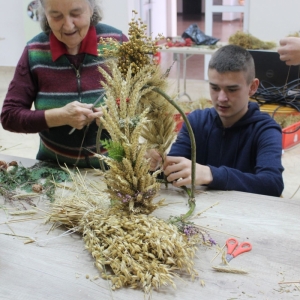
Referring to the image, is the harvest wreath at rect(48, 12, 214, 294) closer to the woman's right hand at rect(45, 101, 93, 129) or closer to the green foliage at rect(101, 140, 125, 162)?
the green foliage at rect(101, 140, 125, 162)

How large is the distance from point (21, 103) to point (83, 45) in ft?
1.10

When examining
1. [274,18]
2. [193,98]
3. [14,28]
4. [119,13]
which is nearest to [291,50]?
[193,98]

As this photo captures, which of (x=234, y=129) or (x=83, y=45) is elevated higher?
(x=83, y=45)

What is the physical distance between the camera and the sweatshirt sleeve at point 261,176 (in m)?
1.44

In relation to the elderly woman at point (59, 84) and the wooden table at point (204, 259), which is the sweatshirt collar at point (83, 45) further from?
the wooden table at point (204, 259)

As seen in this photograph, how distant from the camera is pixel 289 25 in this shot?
5.44 metres

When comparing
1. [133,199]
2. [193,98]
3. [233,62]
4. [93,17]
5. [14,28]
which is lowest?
[193,98]

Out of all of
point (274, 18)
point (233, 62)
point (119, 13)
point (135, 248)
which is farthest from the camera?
point (119, 13)

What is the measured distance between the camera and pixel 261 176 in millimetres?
1487

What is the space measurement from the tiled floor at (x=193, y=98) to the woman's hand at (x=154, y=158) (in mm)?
200

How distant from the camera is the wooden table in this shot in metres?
0.97

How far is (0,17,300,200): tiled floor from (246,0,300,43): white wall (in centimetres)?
103

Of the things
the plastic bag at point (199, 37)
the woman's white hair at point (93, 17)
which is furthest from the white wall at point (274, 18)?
the woman's white hair at point (93, 17)

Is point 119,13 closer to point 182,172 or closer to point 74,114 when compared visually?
point 74,114
